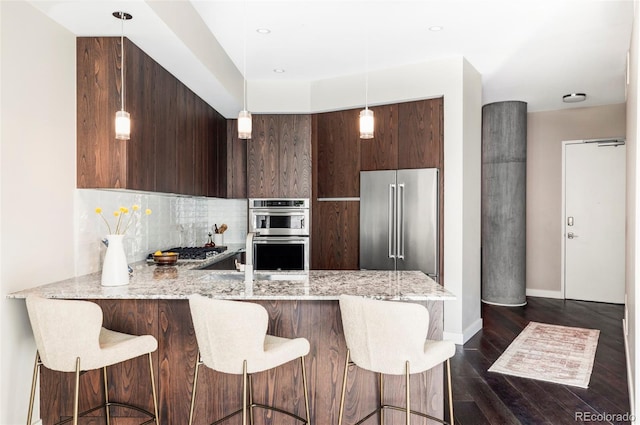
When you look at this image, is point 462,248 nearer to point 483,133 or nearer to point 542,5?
point 542,5

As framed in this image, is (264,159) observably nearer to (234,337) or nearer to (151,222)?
(151,222)

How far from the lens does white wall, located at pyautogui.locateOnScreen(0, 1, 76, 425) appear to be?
2336 mm

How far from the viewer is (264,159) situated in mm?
5254

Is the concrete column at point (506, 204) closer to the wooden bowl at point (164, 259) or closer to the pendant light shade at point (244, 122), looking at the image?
the wooden bowl at point (164, 259)

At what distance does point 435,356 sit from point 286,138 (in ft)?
11.7

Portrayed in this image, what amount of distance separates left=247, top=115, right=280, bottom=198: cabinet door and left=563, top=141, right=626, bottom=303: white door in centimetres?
416

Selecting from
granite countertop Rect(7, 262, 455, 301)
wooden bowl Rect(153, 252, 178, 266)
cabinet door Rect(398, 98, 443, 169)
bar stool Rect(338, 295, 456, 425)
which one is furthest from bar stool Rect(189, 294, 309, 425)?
cabinet door Rect(398, 98, 443, 169)

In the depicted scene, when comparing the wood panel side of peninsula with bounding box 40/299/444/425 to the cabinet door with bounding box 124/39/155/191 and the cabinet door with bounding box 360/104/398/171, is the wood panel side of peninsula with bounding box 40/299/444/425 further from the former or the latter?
the cabinet door with bounding box 360/104/398/171

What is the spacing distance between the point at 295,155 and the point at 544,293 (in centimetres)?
419

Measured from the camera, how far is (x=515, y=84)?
529 centimetres

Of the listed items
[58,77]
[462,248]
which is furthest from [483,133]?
[58,77]

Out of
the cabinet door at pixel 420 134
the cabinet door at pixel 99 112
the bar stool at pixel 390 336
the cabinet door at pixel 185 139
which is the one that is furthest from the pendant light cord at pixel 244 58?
the bar stool at pixel 390 336

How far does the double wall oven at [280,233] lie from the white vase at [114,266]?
2.54 metres

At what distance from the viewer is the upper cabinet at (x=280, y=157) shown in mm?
5207
